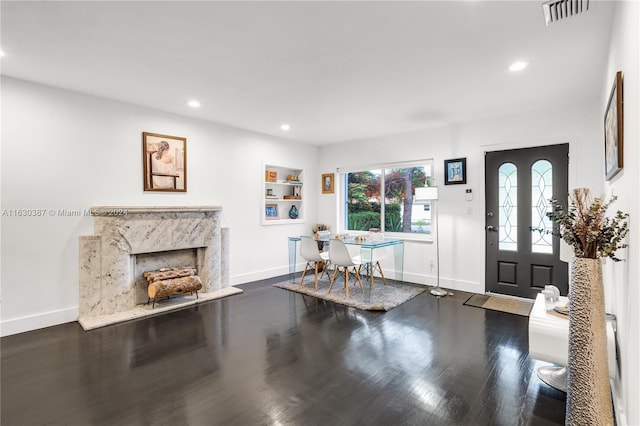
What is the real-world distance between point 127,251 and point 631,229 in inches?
178

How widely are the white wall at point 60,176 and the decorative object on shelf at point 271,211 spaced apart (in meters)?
1.23

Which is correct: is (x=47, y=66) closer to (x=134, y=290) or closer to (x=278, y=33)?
(x=278, y=33)

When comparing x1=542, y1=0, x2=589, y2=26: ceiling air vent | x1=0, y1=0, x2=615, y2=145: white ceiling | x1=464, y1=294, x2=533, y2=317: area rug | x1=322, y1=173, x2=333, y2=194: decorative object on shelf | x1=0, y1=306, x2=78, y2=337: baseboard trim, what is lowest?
x1=464, y1=294, x2=533, y2=317: area rug

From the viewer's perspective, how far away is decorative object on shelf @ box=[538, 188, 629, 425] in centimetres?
148

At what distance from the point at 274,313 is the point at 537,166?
12.9ft

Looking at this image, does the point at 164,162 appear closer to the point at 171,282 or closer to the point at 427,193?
the point at 171,282

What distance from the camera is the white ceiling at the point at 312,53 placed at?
2.08m

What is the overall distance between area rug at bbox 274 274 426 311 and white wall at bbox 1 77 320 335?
2.05m

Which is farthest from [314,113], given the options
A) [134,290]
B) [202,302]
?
[134,290]

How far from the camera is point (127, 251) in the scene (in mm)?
3754

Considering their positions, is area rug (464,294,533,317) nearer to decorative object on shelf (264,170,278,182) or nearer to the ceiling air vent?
the ceiling air vent

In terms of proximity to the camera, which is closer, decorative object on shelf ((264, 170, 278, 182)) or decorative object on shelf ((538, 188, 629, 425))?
decorative object on shelf ((538, 188, 629, 425))

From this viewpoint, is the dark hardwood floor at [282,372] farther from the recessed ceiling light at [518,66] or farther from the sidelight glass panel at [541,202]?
the recessed ceiling light at [518,66]

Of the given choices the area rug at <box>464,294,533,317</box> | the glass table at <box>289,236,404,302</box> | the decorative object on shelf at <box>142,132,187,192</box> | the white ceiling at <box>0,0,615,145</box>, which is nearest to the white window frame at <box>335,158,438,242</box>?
the glass table at <box>289,236,404,302</box>
